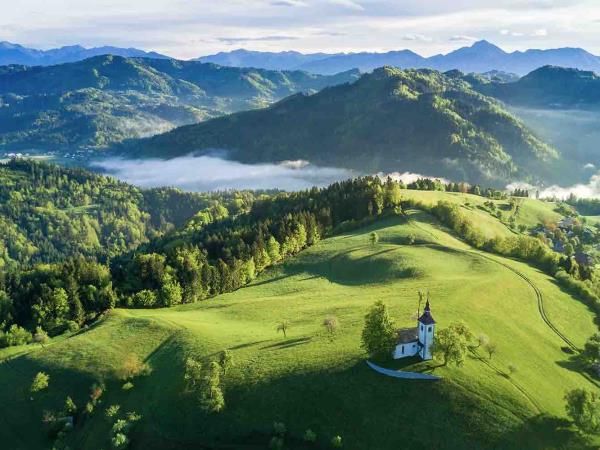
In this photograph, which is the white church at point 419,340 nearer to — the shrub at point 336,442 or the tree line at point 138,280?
the shrub at point 336,442

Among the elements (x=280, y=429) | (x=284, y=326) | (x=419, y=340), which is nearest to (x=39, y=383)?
(x=284, y=326)

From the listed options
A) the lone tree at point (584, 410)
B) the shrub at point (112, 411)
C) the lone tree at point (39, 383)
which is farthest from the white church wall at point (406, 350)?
the lone tree at point (39, 383)

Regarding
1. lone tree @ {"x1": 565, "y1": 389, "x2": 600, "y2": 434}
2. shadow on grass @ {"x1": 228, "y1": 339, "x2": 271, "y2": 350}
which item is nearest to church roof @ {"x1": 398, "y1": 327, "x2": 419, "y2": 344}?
lone tree @ {"x1": 565, "y1": 389, "x2": 600, "y2": 434}

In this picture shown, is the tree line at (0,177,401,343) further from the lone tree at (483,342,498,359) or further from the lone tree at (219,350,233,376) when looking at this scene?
the lone tree at (483,342,498,359)

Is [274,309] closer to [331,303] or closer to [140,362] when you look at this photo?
[331,303]

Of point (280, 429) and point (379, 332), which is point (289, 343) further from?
point (280, 429)
